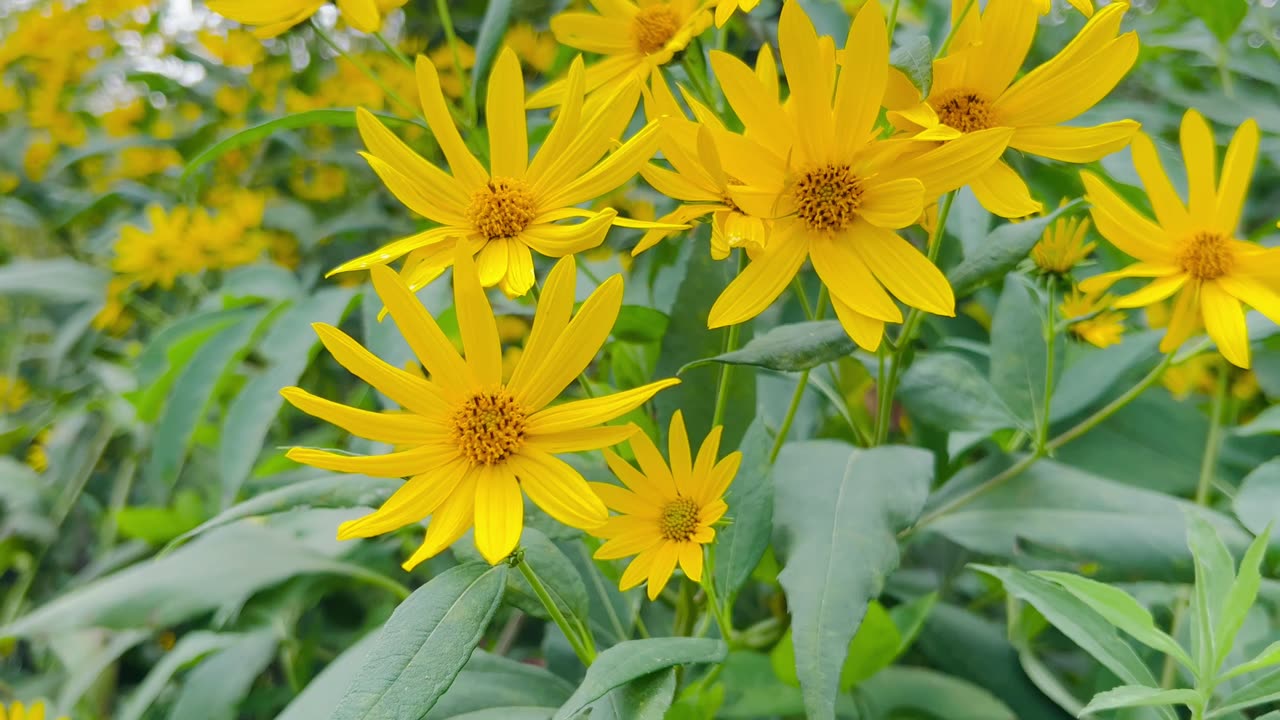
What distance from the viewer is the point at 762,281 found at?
14.8 inches

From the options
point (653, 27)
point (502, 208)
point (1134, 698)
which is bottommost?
point (1134, 698)

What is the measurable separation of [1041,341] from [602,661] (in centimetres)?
37

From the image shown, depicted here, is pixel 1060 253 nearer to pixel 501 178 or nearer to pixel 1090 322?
pixel 1090 322

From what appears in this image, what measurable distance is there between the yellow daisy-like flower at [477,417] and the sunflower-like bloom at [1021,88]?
0.16 metres

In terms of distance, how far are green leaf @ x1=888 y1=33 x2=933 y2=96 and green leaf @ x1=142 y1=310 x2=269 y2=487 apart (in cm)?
59

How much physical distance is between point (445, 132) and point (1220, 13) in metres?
0.67

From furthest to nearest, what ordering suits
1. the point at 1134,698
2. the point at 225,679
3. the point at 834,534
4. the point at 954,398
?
the point at 225,679 → the point at 954,398 → the point at 834,534 → the point at 1134,698

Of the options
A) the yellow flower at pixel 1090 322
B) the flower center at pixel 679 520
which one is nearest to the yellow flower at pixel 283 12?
the flower center at pixel 679 520

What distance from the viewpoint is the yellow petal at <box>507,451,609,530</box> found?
34 cm

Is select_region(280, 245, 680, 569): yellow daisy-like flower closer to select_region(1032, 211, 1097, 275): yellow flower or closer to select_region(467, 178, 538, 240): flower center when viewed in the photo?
select_region(467, 178, 538, 240): flower center

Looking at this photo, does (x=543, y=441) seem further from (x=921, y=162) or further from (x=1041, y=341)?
(x=1041, y=341)

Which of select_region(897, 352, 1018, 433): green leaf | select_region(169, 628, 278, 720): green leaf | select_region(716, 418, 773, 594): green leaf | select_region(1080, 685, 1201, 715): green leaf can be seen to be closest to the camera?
select_region(1080, 685, 1201, 715): green leaf

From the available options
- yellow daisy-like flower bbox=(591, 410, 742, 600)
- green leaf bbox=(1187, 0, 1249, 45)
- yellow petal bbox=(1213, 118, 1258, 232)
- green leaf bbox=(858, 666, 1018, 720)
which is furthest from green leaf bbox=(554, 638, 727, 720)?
green leaf bbox=(1187, 0, 1249, 45)

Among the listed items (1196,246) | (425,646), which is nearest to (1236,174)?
(1196,246)
